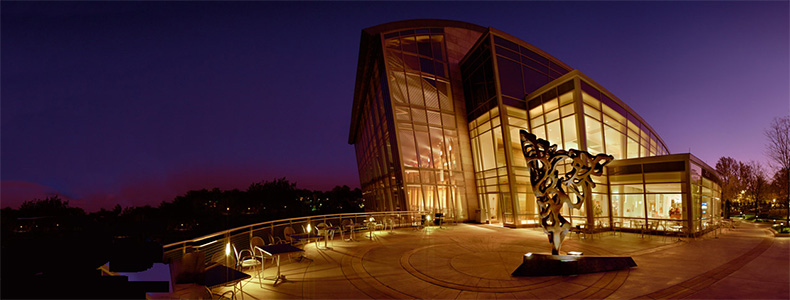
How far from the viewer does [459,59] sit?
1018 inches

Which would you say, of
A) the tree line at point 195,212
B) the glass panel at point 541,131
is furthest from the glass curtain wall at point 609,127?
the tree line at point 195,212

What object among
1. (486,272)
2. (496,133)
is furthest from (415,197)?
(486,272)

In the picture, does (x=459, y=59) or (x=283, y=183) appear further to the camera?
(x=283, y=183)

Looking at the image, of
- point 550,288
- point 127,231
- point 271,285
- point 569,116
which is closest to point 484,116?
point 569,116

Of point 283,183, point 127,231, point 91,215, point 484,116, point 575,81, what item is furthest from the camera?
point 283,183

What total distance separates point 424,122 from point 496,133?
205 inches

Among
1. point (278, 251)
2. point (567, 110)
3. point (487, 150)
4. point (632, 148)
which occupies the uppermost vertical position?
point (567, 110)

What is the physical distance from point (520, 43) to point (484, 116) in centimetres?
655

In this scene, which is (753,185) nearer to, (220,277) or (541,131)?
(541,131)

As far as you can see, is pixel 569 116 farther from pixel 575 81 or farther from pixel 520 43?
pixel 520 43

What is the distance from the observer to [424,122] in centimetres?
2286

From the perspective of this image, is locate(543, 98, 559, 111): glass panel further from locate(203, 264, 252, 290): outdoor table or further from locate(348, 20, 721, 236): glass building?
locate(203, 264, 252, 290): outdoor table

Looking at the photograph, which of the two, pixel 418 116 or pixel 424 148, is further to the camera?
pixel 418 116

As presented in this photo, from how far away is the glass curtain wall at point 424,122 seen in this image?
2203cm
